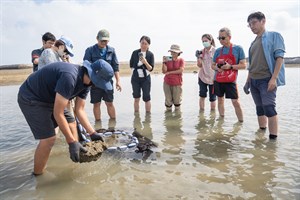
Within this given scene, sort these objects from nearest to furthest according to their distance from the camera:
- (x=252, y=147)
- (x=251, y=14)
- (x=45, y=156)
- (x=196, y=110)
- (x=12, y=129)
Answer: (x=45, y=156)
(x=252, y=147)
(x=251, y=14)
(x=12, y=129)
(x=196, y=110)

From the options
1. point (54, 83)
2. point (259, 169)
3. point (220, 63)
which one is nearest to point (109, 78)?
point (54, 83)

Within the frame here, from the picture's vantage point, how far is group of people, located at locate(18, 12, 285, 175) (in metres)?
3.76

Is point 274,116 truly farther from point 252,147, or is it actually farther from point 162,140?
point 162,140

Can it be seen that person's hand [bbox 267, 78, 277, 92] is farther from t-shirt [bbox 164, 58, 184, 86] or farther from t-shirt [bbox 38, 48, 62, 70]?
t-shirt [bbox 38, 48, 62, 70]

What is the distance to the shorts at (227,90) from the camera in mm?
7195

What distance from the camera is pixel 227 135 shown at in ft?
20.5

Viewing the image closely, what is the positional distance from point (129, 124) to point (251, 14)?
13.4ft

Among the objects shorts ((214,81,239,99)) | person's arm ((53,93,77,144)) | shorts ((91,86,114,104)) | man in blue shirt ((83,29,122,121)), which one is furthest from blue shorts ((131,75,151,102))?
person's arm ((53,93,77,144))

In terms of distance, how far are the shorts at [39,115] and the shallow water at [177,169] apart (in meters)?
0.72

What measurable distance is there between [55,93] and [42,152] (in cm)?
A: 93

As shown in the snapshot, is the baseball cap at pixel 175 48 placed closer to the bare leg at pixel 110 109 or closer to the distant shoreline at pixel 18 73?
the bare leg at pixel 110 109

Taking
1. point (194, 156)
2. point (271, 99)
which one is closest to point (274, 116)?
point (271, 99)

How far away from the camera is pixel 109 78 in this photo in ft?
12.5

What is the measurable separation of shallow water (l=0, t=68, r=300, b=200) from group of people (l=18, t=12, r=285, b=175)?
472 mm
